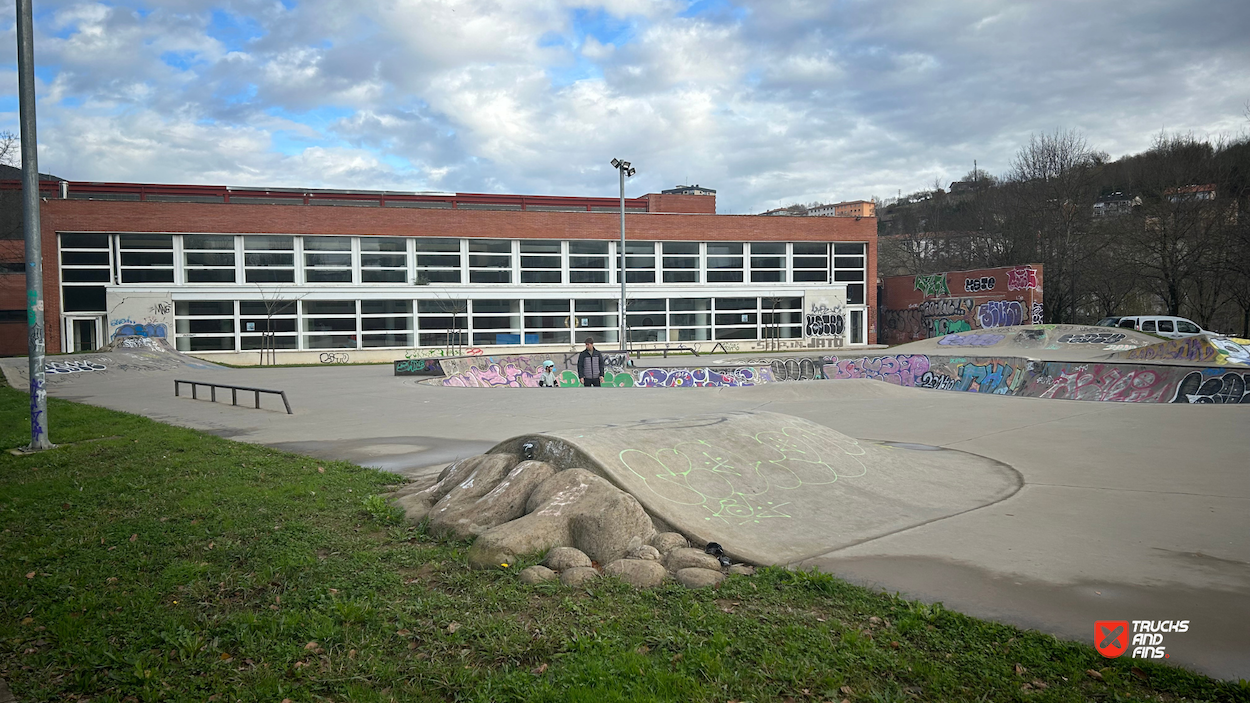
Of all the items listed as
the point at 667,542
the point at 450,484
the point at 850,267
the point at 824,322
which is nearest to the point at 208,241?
the point at 824,322

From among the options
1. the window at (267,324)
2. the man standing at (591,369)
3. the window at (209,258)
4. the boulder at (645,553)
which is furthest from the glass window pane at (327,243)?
the boulder at (645,553)

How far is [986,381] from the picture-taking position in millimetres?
21531

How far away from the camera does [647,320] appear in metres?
44.8

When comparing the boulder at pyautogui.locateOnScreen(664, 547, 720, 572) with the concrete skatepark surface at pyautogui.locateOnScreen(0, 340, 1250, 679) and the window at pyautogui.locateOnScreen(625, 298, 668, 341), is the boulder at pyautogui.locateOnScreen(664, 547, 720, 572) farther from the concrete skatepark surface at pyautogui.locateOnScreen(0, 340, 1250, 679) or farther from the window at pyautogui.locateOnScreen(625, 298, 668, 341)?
the window at pyautogui.locateOnScreen(625, 298, 668, 341)

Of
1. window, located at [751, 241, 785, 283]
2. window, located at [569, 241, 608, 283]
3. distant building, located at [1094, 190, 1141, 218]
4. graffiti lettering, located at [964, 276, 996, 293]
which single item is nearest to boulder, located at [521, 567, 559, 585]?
window, located at [569, 241, 608, 283]

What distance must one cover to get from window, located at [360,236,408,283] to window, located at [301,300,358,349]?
2020mm

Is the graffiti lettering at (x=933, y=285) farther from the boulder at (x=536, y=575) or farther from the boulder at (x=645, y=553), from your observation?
the boulder at (x=536, y=575)

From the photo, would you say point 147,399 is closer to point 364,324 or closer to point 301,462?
point 301,462

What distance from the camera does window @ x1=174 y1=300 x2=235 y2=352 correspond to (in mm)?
37469

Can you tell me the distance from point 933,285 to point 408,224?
1240 inches

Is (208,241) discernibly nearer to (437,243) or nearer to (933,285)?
(437,243)

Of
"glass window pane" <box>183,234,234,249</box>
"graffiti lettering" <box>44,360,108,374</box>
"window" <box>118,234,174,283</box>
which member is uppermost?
"glass window pane" <box>183,234,234,249</box>

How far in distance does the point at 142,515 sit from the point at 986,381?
2104 centimetres

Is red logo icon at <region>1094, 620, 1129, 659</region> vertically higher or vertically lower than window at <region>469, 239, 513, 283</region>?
→ lower
